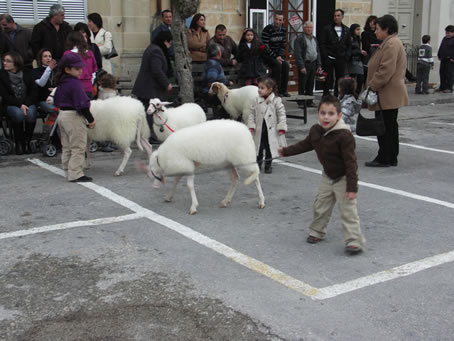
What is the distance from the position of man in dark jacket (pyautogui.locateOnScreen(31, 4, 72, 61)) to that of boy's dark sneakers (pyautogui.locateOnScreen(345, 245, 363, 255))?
281 inches

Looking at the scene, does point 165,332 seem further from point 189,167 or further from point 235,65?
point 235,65

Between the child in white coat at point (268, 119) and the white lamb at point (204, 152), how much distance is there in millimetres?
1442

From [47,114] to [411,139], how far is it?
6.61 meters

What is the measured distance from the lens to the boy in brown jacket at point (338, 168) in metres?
4.93

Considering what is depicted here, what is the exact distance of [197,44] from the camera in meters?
12.0

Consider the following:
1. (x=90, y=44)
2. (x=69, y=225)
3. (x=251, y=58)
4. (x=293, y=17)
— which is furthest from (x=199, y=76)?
(x=69, y=225)

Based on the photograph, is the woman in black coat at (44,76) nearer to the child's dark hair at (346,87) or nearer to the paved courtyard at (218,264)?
the paved courtyard at (218,264)

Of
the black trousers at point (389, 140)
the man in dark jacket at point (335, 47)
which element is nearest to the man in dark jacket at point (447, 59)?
the man in dark jacket at point (335, 47)

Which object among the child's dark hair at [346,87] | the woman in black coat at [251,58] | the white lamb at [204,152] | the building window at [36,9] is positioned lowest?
the white lamb at [204,152]

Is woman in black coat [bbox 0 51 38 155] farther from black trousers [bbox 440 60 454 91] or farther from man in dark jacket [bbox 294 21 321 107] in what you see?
black trousers [bbox 440 60 454 91]

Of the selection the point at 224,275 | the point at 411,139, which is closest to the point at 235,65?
the point at 411,139

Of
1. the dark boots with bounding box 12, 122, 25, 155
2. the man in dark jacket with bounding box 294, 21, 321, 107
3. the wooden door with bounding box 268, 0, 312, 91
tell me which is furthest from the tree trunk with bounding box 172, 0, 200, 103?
the wooden door with bounding box 268, 0, 312, 91

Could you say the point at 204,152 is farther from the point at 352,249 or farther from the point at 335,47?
the point at 335,47

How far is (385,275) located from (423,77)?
46.7ft
